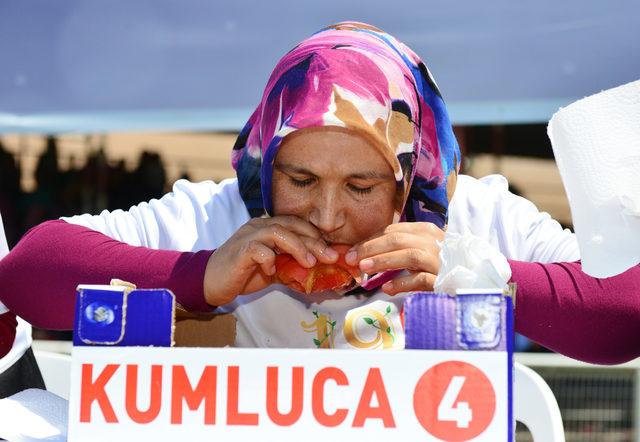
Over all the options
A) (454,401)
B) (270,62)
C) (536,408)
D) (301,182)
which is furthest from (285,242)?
(270,62)

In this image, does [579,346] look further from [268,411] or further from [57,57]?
[57,57]

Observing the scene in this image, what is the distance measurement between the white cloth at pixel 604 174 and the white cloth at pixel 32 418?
0.46m

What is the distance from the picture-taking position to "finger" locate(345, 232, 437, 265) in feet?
3.19

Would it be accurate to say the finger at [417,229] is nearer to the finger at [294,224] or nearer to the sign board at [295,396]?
the finger at [294,224]

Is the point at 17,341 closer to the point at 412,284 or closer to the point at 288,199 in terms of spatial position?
the point at 288,199

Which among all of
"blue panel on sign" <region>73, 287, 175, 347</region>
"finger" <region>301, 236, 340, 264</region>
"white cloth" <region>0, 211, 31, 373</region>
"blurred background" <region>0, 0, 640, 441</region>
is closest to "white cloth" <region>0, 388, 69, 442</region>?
"white cloth" <region>0, 211, 31, 373</region>

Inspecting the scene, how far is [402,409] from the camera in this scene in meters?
0.70

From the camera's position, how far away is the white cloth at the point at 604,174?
0.81m

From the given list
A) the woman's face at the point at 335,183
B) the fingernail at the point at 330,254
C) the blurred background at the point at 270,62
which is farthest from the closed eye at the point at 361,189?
the blurred background at the point at 270,62

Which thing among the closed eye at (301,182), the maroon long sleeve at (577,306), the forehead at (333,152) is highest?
the forehead at (333,152)

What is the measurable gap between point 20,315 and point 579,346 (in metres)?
0.58

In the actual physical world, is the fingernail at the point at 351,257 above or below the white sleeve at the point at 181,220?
below

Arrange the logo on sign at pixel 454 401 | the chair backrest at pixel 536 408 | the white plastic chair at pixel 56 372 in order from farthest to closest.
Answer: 1. the white plastic chair at pixel 56 372
2. the chair backrest at pixel 536 408
3. the logo on sign at pixel 454 401

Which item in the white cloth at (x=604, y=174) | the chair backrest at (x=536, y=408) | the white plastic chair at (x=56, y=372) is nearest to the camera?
the white cloth at (x=604, y=174)
